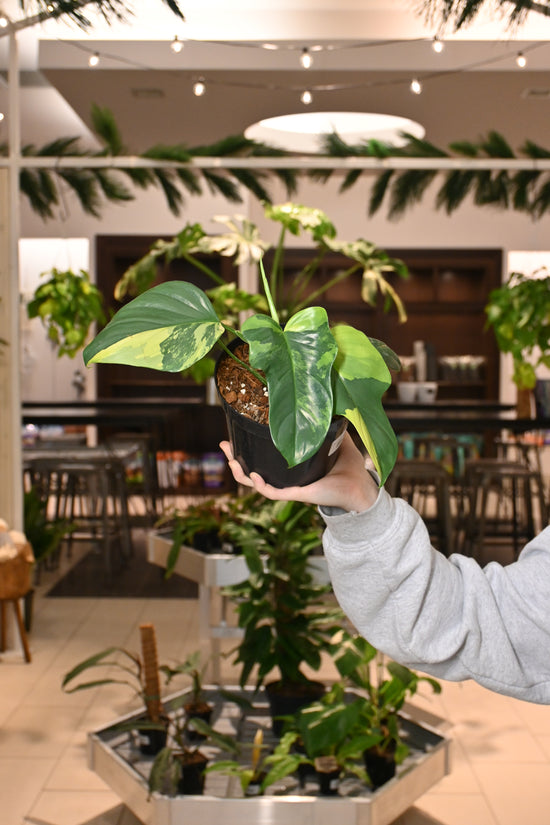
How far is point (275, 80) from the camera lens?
11.5 feet

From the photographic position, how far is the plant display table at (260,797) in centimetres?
198

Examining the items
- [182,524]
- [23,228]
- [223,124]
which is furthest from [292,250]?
[182,524]

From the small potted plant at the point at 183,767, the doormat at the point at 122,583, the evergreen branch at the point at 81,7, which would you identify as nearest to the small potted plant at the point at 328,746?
the small potted plant at the point at 183,767

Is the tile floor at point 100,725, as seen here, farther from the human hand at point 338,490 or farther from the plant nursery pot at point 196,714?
the human hand at point 338,490

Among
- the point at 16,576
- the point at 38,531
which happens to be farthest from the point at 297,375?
the point at 38,531

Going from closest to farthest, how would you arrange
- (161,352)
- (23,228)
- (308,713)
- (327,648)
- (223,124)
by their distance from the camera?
(161,352) < (308,713) < (327,648) < (223,124) < (23,228)

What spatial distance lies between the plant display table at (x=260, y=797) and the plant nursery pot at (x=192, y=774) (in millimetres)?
60

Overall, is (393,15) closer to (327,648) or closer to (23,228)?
(327,648)

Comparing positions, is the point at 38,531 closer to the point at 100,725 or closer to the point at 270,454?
the point at 100,725

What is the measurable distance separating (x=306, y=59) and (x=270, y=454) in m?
2.86

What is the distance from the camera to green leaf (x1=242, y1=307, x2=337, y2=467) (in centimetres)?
79

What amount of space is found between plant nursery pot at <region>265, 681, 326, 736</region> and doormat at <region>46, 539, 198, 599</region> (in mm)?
2045

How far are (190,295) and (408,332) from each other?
7419mm

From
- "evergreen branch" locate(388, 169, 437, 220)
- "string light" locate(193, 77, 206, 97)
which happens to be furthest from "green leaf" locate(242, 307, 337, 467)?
"string light" locate(193, 77, 206, 97)
